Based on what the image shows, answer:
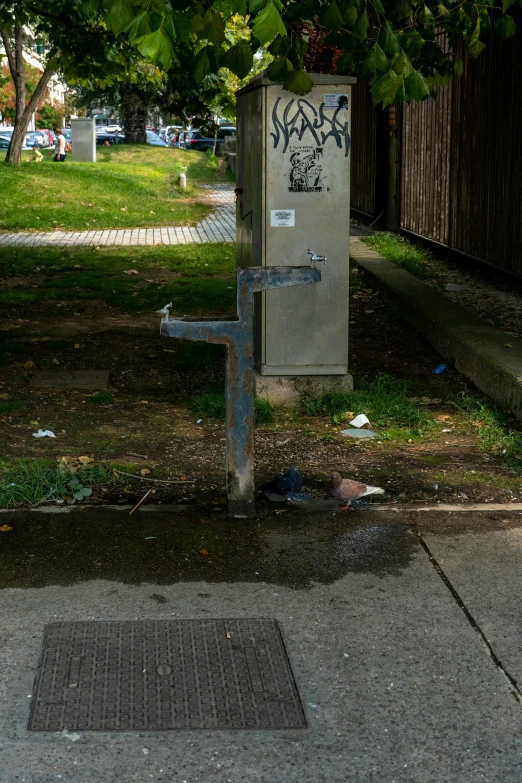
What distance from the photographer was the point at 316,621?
12.9ft

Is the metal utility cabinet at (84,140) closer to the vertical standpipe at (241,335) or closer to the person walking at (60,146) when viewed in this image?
the person walking at (60,146)

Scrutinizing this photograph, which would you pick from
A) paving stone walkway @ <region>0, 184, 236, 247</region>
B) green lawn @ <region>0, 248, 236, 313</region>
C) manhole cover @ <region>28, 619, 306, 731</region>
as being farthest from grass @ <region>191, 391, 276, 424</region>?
paving stone walkway @ <region>0, 184, 236, 247</region>

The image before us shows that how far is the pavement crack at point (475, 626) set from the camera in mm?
3453

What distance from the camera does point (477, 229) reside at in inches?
453

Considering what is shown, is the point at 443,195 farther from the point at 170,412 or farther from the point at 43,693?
the point at 43,693

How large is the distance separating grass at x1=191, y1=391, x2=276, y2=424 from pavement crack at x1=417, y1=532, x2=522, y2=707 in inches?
82.8

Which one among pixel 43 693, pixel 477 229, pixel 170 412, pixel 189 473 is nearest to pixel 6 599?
pixel 43 693

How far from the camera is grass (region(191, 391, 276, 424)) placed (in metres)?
6.70

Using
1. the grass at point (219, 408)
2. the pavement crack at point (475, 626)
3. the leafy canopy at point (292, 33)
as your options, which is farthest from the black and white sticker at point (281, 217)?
the pavement crack at point (475, 626)

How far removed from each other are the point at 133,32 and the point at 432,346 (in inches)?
193

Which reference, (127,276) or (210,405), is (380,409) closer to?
(210,405)

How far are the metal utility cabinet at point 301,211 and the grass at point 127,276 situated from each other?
9.63ft

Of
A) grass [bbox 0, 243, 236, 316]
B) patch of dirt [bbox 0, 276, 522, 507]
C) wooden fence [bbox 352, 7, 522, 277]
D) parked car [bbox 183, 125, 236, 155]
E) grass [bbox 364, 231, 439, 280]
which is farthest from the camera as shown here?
parked car [bbox 183, 125, 236, 155]

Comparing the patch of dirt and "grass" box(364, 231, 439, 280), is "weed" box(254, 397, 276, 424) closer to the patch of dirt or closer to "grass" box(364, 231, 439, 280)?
the patch of dirt
